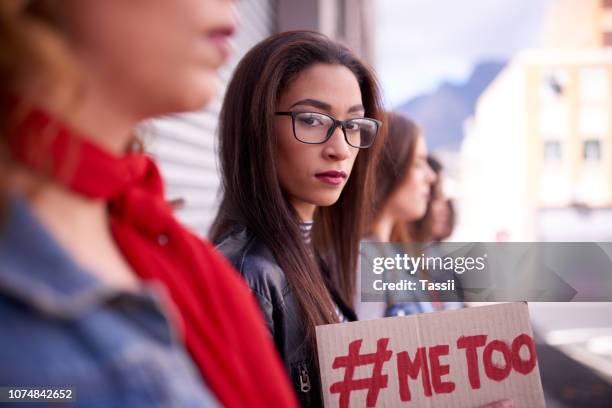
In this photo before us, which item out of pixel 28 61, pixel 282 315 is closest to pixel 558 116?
pixel 282 315

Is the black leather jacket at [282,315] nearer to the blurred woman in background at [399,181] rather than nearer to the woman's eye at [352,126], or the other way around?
the woman's eye at [352,126]

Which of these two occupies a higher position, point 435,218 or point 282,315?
point 435,218

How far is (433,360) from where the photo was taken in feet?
4.56

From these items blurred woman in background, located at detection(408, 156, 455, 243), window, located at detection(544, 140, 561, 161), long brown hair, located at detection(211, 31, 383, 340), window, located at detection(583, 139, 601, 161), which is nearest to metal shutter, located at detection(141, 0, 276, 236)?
blurred woman in background, located at detection(408, 156, 455, 243)

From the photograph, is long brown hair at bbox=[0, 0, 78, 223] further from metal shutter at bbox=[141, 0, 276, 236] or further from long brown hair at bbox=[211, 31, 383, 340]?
metal shutter at bbox=[141, 0, 276, 236]

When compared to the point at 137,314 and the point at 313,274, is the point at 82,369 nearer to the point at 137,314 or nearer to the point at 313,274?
the point at 137,314

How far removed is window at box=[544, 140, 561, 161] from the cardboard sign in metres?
33.4

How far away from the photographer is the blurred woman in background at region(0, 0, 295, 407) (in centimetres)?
67

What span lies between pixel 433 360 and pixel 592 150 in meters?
33.9

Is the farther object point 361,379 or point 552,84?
point 552,84

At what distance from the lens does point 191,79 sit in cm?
78

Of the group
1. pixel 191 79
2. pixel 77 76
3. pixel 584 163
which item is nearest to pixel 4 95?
pixel 77 76

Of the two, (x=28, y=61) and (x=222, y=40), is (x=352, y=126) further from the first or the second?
(x=28, y=61)

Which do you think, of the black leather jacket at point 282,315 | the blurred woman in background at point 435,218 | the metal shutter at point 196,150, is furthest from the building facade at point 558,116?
the black leather jacket at point 282,315
